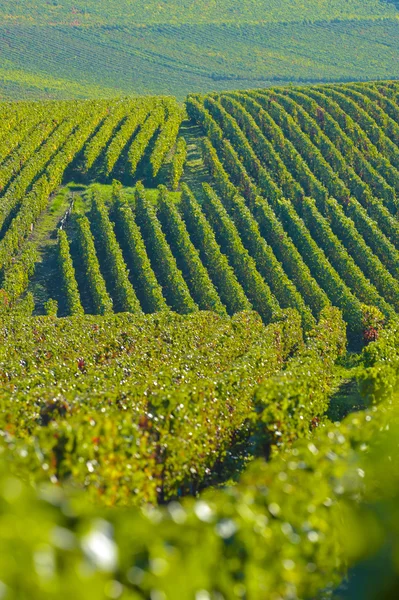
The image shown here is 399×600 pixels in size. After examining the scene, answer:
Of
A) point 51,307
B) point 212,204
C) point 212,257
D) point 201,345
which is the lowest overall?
point 51,307

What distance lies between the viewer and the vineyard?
300 inches

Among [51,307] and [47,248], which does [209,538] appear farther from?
[47,248]

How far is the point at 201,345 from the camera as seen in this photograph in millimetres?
35469

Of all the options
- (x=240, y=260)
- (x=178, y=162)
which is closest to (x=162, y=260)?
(x=240, y=260)

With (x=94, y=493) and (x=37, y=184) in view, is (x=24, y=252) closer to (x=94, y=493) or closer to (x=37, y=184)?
(x=37, y=184)

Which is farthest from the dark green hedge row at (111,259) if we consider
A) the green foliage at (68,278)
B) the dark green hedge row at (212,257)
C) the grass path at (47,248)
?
the dark green hedge row at (212,257)

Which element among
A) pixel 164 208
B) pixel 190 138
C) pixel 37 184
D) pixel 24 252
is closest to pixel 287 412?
pixel 24 252

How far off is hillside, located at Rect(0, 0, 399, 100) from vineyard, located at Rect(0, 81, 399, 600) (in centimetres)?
4852

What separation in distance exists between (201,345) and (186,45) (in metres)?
124

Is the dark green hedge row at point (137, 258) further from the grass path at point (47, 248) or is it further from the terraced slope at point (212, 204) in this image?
the grass path at point (47, 248)

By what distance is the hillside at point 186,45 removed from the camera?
133 m

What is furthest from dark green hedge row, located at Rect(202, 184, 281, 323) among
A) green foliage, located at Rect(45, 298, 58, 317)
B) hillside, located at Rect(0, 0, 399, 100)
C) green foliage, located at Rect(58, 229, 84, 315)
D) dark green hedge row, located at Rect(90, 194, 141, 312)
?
hillside, located at Rect(0, 0, 399, 100)

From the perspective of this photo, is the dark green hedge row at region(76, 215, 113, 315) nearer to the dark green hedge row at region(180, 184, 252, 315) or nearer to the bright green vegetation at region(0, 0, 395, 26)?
the dark green hedge row at region(180, 184, 252, 315)

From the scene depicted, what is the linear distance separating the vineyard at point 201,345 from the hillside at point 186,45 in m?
48.5
